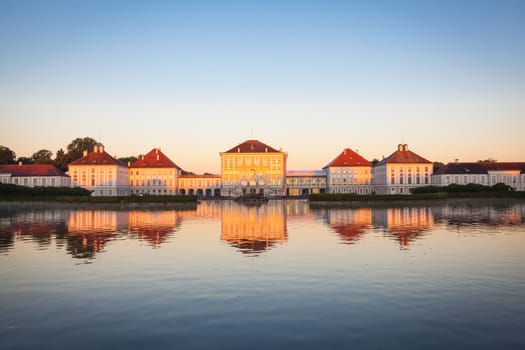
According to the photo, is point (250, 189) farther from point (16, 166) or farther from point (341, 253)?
point (341, 253)

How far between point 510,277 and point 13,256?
55.6ft

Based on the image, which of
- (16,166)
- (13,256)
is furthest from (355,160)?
(13,256)

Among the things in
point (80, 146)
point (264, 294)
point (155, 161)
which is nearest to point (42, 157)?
point (80, 146)

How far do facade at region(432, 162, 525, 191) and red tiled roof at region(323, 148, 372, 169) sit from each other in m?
18.0

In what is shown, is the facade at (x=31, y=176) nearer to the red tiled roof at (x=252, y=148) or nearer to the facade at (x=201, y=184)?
the facade at (x=201, y=184)

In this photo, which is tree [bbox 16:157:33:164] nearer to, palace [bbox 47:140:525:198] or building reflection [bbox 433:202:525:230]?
palace [bbox 47:140:525:198]

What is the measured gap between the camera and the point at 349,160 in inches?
4254

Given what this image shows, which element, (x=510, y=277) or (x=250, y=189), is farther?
(x=250, y=189)

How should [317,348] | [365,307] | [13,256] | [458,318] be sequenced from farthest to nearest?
1. [13,256]
2. [365,307]
3. [458,318]
4. [317,348]

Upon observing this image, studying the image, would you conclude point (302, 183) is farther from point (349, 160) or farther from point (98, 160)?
point (98, 160)

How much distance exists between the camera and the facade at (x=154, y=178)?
344 ft

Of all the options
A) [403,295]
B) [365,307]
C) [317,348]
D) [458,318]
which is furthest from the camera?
[403,295]

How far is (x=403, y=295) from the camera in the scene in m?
11.4

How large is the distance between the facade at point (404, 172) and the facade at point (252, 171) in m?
23.0
